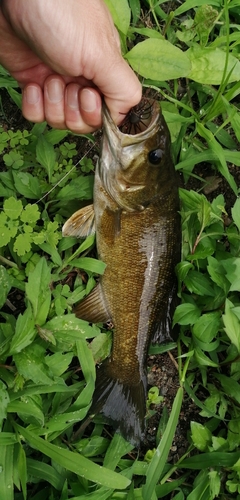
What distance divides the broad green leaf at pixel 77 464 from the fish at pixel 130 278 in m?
0.34

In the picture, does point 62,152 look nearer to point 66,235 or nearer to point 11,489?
point 66,235

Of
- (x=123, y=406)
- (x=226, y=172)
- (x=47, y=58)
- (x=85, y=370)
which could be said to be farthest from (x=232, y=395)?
(x=47, y=58)

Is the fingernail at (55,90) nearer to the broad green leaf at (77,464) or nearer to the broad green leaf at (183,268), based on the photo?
the broad green leaf at (183,268)

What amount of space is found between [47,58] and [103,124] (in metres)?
0.42

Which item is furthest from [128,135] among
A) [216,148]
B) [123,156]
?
[216,148]

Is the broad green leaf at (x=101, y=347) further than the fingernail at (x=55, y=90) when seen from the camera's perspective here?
Yes

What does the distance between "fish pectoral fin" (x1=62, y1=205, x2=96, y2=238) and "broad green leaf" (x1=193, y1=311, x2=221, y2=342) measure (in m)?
0.83

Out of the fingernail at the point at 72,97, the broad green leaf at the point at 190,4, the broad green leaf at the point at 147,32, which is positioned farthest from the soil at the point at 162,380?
the broad green leaf at the point at 190,4

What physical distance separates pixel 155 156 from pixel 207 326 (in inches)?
41.1

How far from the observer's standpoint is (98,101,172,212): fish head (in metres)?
2.64

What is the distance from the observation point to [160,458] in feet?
9.46

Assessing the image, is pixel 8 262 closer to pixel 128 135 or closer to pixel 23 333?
pixel 23 333

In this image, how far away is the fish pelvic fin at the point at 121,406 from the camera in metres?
2.99

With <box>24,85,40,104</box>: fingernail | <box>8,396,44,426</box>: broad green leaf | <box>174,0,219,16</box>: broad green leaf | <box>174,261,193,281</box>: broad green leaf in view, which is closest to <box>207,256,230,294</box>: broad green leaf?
<box>174,261,193,281</box>: broad green leaf
